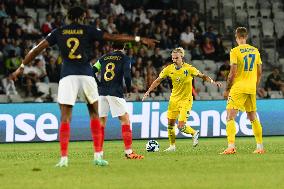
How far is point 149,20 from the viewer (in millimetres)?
29281

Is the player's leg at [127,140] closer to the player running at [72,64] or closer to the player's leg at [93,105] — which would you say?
the player's leg at [93,105]

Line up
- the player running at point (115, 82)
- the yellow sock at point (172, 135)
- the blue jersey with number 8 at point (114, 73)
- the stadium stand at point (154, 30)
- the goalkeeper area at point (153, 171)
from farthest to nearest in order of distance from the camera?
the stadium stand at point (154, 30)
the yellow sock at point (172, 135)
the blue jersey with number 8 at point (114, 73)
the player running at point (115, 82)
the goalkeeper area at point (153, 171)

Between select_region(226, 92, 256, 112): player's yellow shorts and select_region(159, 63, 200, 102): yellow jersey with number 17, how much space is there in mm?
2165

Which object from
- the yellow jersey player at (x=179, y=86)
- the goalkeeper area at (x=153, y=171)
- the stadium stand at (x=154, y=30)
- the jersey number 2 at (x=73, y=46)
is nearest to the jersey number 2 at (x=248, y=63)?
the goalkeeper area at (x=153, y=171)

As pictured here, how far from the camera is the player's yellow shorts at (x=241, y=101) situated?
1543 cm

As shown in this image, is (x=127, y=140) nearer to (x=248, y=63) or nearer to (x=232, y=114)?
(x=232, y=114)

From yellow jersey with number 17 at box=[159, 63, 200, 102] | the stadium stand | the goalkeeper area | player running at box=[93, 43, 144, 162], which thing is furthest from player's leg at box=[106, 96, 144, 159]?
the stadium stand

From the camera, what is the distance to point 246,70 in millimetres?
15477

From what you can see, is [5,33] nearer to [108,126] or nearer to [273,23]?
[108,126]

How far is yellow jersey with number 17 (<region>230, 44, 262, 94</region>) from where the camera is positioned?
50.4ft

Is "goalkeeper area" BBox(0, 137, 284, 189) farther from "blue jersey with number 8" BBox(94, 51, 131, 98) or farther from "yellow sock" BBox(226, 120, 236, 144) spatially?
"blue jersey with number 8" BBox(94, 51, 131, 98)

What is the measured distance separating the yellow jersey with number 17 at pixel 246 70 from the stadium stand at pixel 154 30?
962 cm

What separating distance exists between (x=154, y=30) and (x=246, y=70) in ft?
44.2

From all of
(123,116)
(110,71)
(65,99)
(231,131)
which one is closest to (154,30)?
(231,131)
